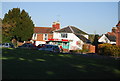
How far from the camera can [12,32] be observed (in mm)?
54531

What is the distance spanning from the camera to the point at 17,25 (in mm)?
54719

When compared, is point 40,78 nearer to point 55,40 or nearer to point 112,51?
point 112,51

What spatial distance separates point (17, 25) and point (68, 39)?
13.6m

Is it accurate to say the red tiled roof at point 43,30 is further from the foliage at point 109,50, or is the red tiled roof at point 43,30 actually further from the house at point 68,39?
the foliage at point 109,50

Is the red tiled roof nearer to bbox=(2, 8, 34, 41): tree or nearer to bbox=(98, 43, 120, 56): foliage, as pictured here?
bbox=(2, 8, 34, 41): tree

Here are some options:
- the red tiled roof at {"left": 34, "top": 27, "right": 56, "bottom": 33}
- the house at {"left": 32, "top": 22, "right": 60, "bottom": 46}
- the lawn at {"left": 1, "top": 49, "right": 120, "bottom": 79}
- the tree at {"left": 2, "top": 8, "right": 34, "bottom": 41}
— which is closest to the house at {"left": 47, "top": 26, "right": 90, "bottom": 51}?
the house at {"left": 32, "top": 22, "right": 60, "bottom": 46}

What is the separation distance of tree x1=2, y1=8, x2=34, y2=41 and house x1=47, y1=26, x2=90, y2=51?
6.73 metres

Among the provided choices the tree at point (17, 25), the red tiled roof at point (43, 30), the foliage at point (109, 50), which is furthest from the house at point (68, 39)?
the foliage at point (109, 50)

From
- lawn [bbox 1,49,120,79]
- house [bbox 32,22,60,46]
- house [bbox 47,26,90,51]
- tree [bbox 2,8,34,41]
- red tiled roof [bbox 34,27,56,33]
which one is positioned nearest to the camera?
lawn [bbox 1,49,120,79]

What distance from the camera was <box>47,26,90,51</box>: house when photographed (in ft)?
177

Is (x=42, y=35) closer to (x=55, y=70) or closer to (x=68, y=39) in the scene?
(x=68, y=39)

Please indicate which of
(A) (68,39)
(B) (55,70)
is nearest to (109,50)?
(B) (55,70)

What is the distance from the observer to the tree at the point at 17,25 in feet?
176

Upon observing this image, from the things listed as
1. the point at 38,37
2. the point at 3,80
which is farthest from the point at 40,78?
the point at 38,37
